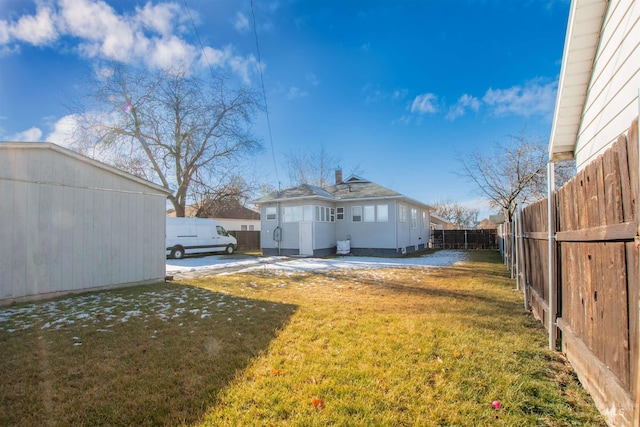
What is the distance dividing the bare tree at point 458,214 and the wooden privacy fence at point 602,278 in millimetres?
44387

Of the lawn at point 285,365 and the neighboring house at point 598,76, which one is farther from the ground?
the neighboring house at point 598,76

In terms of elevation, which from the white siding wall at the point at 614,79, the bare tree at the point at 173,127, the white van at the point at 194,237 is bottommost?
the white van at the point at 194,237

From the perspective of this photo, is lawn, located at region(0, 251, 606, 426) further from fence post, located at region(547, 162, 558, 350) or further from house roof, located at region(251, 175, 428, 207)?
house roof, located at region(251, 175, 428, 207)

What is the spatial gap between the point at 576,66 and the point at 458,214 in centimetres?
4471

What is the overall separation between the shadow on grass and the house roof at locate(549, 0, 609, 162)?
5.43 m

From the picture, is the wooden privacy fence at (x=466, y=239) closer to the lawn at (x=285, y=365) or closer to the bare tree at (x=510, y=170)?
the bare tree at (x=510, y=170)

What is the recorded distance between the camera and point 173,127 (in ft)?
71.1

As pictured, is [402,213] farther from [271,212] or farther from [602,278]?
[602,278]

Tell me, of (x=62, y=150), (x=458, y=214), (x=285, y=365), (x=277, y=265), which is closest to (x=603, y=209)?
(x=285, y=365)

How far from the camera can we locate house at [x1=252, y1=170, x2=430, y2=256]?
16953 mm

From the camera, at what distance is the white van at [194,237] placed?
16578mm

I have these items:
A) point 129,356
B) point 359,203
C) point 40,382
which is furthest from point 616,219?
point 359,203

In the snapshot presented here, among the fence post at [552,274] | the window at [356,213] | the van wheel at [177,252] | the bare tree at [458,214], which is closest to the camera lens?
the fence post at [552,274]

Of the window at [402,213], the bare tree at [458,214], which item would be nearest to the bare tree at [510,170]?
the window at [402,213]
